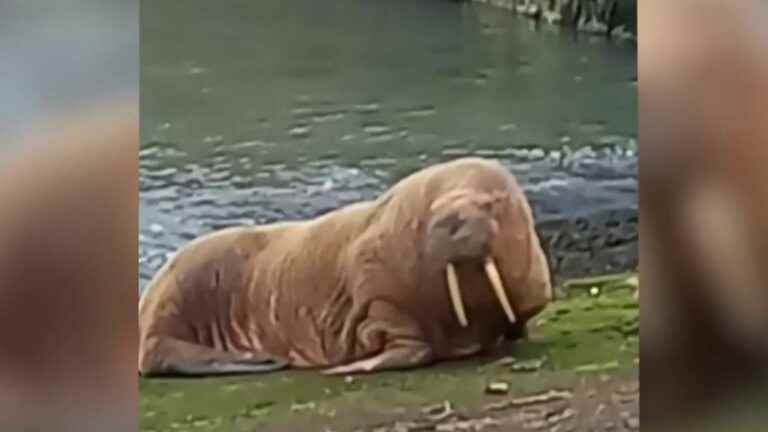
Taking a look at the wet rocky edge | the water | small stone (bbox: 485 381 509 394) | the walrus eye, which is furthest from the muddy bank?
small stone (bbox: 485 381 509 394)

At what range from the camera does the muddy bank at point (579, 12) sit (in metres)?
1.32

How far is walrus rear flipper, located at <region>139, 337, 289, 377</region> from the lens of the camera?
1206 millimetres

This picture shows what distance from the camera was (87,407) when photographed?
3.84ft

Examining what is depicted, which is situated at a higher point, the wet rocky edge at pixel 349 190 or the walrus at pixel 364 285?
Answer: the wet rocky edge at pixel 349 190

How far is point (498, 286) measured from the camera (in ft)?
4.29

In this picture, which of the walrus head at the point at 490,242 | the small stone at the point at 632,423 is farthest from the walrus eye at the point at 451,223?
the small stone at the point at 632,423

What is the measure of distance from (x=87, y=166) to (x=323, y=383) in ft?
1.08

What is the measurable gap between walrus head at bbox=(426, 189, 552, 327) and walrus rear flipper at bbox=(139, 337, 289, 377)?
8.1 inches

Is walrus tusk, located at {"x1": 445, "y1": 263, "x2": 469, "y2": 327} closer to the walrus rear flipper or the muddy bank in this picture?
the walrus rear flipper

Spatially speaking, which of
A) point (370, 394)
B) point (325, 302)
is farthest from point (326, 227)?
point (370, 394)

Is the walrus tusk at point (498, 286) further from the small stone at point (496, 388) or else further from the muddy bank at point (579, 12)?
the muddy bank at point (579, 12)

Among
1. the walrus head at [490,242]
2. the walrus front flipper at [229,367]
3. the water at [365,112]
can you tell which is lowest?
the walrus front flipper at [229,367]

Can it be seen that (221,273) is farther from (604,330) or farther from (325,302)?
(604,330)

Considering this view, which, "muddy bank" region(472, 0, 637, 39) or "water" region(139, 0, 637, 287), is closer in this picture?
"water" region(139, 0, 637, 287)
